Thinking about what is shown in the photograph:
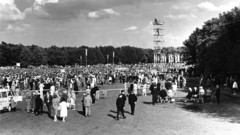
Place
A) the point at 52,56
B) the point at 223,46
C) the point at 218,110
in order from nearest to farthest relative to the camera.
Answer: the point at 218,110
the point at 223,46
the point at 52,56

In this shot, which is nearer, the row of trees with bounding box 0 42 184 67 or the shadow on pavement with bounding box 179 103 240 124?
the shadow on pavement with bounding box 179 103 240 124

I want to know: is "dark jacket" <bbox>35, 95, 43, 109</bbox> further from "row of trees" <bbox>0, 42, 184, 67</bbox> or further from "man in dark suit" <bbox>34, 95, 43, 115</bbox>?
"row of trees" <bbox>0, 42, 184, 67</bbox>

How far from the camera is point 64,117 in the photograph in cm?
1895

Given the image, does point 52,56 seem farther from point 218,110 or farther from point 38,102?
point 218,110

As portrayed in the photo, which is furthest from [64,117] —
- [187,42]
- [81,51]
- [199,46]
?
[81,51]

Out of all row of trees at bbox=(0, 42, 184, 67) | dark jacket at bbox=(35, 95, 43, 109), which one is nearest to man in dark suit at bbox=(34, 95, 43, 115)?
dark jacket at bbox=(35, 95, 43, 109)

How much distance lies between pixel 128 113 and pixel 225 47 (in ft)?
84.9

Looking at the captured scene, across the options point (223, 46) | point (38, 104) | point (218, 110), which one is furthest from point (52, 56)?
point (218, 110)

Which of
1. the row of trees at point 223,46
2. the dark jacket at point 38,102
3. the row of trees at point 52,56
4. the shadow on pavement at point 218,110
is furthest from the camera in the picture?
the row of trees at point 52,56

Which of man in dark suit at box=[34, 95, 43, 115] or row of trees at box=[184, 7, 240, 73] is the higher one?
row of trees at box=[184, 7, 240, 73]

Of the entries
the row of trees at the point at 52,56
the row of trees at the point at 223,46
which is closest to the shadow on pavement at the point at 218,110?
the row of trees at the point at 223,46

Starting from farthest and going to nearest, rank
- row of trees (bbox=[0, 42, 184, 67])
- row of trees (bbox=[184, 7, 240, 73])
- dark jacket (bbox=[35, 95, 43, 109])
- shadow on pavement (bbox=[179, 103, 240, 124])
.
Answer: row of trees (bbox=[0, 42, 184, 67])
row of trees (bbox=[184, 7, 240, 73])
dark jacket (bbox=[35, 95, 43, 109])
shadow on pavement (bbox=[179, 103, 240, 124])

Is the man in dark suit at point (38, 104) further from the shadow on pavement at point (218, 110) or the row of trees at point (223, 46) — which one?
the row of trees at point (223, 46)

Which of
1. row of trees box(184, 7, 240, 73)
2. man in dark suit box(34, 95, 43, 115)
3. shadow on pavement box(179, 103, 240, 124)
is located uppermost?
row of trees box(184, 7, 240, 73)
